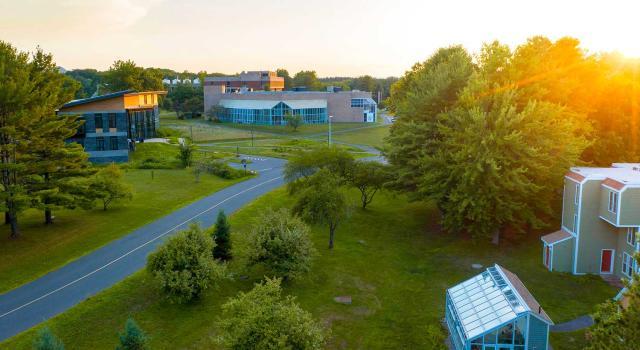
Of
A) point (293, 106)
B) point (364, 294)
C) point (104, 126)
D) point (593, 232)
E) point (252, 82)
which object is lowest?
point (364, 294)

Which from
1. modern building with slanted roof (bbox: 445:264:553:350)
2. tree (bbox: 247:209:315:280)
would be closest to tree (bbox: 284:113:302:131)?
tree (bbox: 247:209:315:280)

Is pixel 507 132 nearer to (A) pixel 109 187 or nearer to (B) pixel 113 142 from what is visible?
(A) pixel 109 187

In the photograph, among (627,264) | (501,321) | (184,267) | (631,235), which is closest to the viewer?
(501,321)

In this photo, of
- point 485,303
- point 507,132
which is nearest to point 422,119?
point 507,132

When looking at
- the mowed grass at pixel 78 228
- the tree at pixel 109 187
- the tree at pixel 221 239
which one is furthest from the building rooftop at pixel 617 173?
the tree at pixel 109 187

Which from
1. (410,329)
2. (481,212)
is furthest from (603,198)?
(410,329)

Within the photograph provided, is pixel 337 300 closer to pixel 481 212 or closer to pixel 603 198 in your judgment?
pixel 481 212

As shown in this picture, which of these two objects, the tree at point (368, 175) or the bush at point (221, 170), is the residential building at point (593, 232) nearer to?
the tree at point (368, 175)
